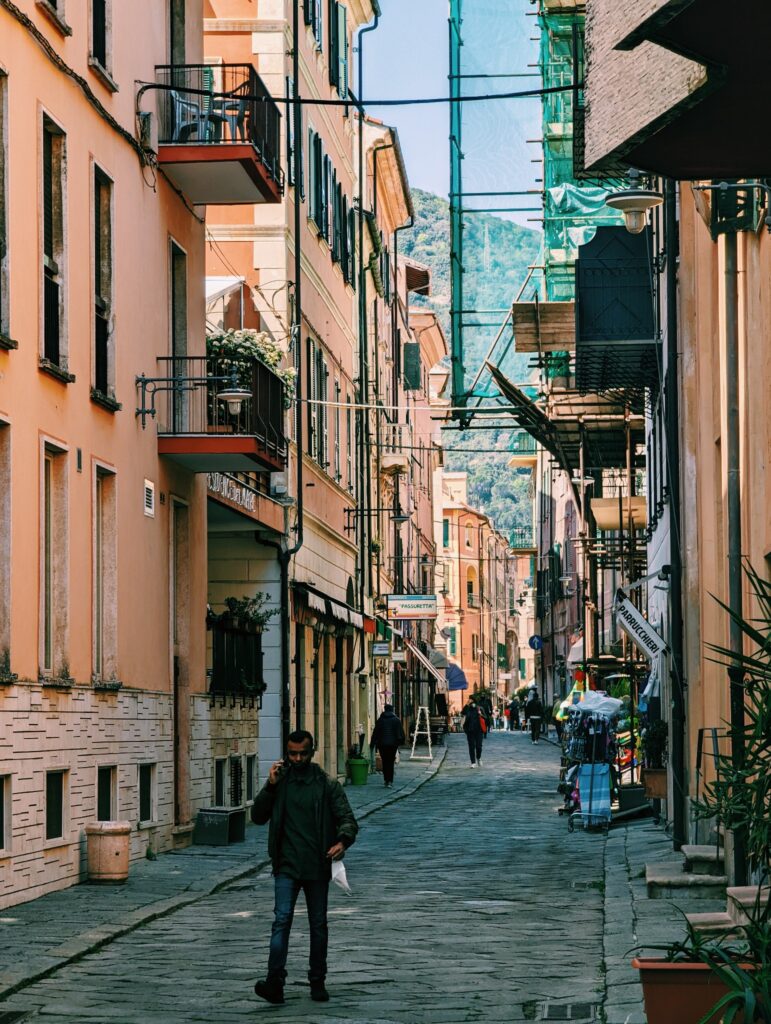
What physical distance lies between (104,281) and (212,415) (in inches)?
168

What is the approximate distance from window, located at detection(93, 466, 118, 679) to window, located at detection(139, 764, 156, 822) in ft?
6.67

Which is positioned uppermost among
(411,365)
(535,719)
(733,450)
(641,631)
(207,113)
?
(411,365)

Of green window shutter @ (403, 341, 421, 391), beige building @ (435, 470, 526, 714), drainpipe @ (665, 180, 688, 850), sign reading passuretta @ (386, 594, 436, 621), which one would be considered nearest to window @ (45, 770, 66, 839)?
drainpipe @ (665, 180, 688, 850)

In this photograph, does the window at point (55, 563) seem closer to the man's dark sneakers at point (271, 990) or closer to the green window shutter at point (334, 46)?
the man's dark sneakers at point (271, 990)

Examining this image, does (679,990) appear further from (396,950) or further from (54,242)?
(54,242)

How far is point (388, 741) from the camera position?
38.3 meters

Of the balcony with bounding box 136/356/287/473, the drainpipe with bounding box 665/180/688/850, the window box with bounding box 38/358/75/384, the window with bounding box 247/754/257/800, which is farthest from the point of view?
the window with bounding box 247/754/257/800

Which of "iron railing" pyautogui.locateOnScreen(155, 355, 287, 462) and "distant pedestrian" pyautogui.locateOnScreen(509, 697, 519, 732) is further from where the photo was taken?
"distant pedestrian" pyautogui.locateOnScreen(509, 697, 519, 732)

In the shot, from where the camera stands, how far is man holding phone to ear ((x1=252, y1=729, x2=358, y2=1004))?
11578 millimetres

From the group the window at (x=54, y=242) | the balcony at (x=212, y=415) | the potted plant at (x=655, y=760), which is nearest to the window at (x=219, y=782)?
the balcony at (x=212, y=415)

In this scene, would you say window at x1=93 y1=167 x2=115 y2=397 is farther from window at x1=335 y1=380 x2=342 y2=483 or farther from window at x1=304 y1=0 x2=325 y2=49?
window at x1=335 y1=380 x2=342 y2=483

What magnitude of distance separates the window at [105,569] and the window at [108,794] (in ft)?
3.13

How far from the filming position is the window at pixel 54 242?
18031 millimetres

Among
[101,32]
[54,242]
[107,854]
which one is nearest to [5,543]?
[54,242]
